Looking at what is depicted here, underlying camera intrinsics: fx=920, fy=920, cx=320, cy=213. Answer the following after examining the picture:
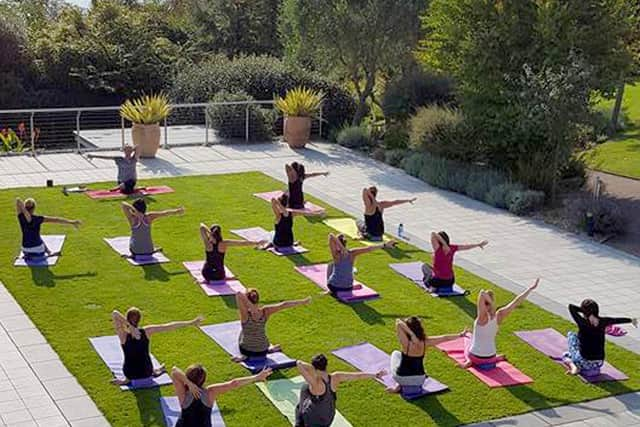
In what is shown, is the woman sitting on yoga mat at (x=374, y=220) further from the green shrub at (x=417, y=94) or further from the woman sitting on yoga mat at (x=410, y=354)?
the green shrub at (x=417, y=94)

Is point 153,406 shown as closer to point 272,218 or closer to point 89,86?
point 272,218

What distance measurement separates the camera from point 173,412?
10.2 metres

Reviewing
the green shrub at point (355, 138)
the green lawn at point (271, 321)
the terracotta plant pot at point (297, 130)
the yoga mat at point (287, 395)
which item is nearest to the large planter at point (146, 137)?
the terracotta plant pot at point (297, 130)

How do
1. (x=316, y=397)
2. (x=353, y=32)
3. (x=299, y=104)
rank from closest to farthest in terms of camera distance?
(x=316, y=397) → (x=353, y=32) → (x=299, y=104)

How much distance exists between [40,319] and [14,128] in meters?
16.9

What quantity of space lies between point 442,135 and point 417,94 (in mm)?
3215

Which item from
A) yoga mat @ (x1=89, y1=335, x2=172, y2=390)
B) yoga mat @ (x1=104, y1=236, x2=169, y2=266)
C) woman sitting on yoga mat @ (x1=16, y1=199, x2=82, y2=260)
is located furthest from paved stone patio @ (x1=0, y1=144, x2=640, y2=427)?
yoga mat @ (x1=104, y1=236, x2=169, y2=266)

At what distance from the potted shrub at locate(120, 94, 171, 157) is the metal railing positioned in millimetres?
1021

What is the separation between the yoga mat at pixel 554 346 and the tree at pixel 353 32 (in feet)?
46.9

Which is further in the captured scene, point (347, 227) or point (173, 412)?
point (347, 227)

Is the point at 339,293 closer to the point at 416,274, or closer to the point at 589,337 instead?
the point at 416,274

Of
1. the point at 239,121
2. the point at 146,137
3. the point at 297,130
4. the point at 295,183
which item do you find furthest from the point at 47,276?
the point at 239,121

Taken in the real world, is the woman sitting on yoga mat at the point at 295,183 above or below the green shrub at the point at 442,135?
below

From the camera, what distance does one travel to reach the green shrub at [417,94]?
25875mm
